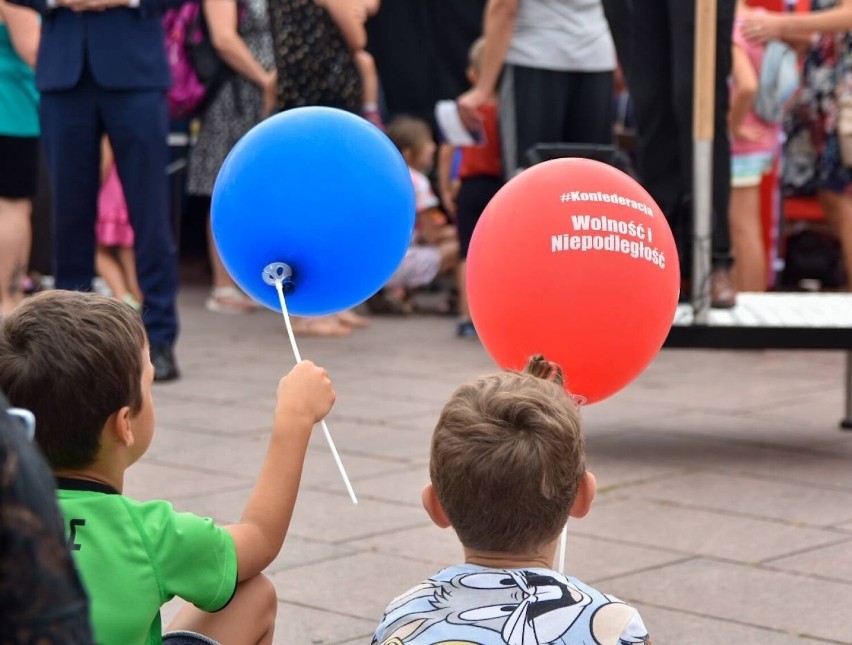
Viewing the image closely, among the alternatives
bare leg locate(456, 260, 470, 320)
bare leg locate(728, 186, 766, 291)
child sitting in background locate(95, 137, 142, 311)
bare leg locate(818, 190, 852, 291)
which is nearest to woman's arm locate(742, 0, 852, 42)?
bare leg locate(728, 186, 766, 291)

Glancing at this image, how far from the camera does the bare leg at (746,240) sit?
7.70 metres

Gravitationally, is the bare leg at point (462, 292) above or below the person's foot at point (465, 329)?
above

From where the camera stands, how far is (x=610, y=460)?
213 inches

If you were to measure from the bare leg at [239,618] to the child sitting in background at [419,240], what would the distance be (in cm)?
708

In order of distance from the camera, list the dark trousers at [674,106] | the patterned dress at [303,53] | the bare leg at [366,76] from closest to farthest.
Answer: the dark trousers at [674,106], the patterned dress at [303,53], the bare leg at [366,76]

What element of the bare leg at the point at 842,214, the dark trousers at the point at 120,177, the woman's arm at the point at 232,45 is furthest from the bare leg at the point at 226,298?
the bare leg at the point at 842,214

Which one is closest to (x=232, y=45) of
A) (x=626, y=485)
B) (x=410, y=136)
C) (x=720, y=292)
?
(x=410, y=136)

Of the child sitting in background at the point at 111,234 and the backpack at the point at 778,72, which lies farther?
the child sitting in background at the point at 111,234

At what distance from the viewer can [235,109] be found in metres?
9.56

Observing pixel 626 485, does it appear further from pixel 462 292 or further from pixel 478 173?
pixel 462 292

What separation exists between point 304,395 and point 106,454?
442mm

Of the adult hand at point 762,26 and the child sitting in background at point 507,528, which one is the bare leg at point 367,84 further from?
the child sitting in background at point 507,528

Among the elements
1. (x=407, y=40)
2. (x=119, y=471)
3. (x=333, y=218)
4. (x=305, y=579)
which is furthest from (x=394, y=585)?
(x=407, y=40)

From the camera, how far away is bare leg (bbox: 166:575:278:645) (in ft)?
8.58
